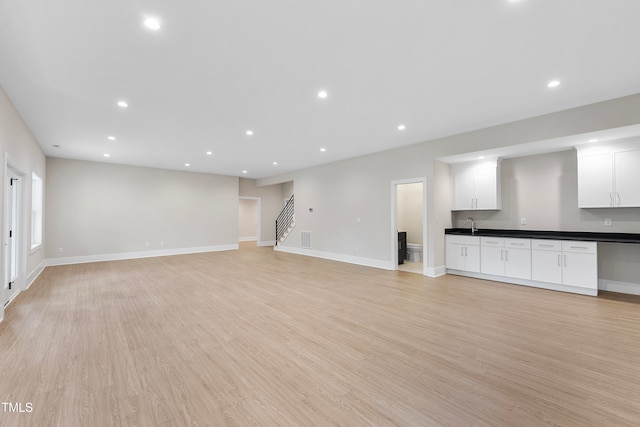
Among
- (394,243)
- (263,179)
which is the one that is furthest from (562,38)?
(263,179)

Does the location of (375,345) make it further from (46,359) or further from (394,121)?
(394,121)

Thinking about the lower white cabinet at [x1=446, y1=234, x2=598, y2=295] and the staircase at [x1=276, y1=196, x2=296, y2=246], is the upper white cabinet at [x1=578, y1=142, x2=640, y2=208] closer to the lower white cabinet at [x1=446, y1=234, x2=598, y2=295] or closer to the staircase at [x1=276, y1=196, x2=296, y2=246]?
the lower white cabinet at [x1=446, y1=234, x2=598, y2=295]

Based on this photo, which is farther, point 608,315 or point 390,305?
point 390,305

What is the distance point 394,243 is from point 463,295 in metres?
2.17

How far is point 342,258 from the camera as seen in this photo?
25.2ft

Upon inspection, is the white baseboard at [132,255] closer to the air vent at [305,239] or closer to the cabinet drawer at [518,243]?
the air vent at [305,239]

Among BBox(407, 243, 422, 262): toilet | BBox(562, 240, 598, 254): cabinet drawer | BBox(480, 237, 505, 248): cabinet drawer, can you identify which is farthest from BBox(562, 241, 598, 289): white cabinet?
BBox(407, 243, 422, 262): toilet

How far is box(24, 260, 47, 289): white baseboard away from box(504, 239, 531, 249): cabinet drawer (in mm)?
9014

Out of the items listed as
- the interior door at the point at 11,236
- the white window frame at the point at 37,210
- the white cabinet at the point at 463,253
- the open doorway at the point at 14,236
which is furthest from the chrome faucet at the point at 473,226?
the white window frame at the point at 37,210

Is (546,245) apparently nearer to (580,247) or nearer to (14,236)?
(580,247)

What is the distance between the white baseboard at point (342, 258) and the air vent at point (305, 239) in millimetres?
135

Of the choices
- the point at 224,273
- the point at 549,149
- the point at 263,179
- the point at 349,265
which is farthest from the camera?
the point at 263,179

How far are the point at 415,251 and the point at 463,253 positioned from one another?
6.64 ft

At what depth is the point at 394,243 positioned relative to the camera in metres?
6.38
